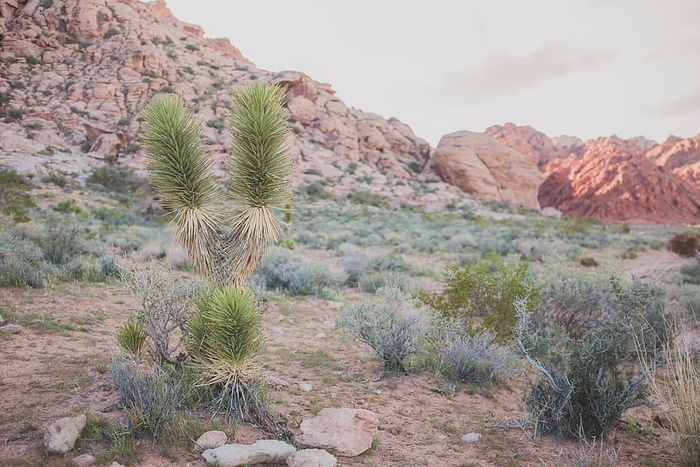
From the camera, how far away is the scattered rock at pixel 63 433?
10.2 ft

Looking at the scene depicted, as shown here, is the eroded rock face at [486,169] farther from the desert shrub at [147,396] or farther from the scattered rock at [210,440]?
the scattered rock at [210,440]

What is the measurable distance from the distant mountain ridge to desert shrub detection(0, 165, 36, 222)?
20.0ft

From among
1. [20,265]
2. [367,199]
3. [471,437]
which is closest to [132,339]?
[471,437]

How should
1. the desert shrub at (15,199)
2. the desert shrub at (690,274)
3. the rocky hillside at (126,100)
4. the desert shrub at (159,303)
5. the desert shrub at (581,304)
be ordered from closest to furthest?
the desert shrub at (159,303) → the desert shrub at (581,304) → the desert shrub at (690,274) → the desert shrub at (15,199) → the rocky hillside at (126,100)

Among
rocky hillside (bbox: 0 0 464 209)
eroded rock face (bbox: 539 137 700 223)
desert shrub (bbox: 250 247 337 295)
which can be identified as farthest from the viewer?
eroded rock face (bbox: 539 137 700 223)

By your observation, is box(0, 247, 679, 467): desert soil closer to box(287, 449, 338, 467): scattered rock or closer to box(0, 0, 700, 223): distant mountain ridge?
box(287, 449, 338, 467): scattered rock

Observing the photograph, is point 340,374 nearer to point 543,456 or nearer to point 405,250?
point 543,456

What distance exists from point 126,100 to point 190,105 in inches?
216

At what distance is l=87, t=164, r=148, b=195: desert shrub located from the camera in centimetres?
2647

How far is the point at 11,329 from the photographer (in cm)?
544

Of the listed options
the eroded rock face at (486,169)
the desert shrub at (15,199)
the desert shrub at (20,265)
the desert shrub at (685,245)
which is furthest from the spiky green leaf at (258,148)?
the eroded rock face at (486,169)

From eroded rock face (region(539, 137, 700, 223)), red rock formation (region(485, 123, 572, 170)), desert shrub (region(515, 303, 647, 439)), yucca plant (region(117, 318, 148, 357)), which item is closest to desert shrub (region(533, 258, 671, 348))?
desert shrub (region(515, 303, 647, 439))

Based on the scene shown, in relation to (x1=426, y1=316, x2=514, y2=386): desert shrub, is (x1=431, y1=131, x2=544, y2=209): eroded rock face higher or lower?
higher

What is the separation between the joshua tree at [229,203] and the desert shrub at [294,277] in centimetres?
555
